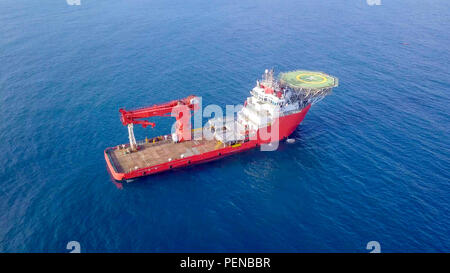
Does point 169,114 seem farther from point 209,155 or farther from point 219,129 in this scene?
point 209,155

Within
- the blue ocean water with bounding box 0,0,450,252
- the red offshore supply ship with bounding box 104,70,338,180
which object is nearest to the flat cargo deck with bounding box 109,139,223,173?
the red offshore supply ship with bounding box 104,70,338,180

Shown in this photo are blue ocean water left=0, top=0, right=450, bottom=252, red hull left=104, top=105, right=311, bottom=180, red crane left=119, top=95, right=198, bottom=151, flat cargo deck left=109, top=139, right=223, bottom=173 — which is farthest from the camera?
red crane left=119, top=95, right=198, bottom=151

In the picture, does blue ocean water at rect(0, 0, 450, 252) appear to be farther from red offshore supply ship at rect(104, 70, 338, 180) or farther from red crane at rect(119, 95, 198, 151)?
red crane at rect(119, 95, 198, 151)

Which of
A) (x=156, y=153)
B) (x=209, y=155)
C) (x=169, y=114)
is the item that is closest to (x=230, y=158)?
(x=209, y=155)

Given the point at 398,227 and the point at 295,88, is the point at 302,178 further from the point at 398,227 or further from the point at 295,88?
the point at 295,88

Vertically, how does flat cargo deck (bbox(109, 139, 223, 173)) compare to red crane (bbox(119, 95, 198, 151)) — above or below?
below

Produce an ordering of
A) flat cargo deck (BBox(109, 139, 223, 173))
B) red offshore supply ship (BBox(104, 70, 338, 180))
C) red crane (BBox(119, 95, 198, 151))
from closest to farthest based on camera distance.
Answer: flat cargo deck (BBox(109, 139, 223, 173)) < red crane (BBox(119, 95, 198, 151)) < red offshore supply ship (BBox(104, 70, 338, 180))

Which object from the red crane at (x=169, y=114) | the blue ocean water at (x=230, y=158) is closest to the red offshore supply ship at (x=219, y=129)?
the red crane at (x=169, y=114)

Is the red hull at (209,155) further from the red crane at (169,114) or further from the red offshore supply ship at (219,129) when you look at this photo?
the red crane at (169,114)
